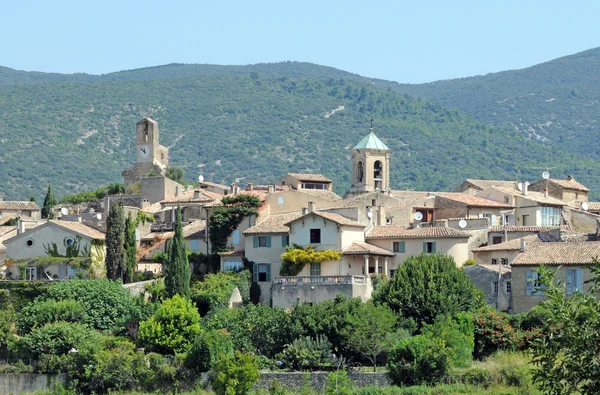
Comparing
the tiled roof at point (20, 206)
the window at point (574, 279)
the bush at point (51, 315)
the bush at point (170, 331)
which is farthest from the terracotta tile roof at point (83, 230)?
the tiled roof at point (20, 206)

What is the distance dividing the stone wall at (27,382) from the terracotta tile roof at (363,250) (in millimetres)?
15167

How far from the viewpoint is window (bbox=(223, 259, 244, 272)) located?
230 feet

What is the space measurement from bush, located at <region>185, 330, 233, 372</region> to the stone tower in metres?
51.0

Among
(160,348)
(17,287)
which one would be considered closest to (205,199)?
(17,287)

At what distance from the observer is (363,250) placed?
67.1m

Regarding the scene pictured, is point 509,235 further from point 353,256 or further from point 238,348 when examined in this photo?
point 238,348

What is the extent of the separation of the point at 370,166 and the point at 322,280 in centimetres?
2656

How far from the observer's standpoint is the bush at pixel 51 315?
2566 inches

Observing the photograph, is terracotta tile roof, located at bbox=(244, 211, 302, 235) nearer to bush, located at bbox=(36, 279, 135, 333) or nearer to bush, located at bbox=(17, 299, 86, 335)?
bush, located at bbox=(36, 279, 135, 333)

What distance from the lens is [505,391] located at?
54438 mm

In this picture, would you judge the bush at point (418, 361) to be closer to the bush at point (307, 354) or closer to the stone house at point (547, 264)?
the bush at point (307, 354)

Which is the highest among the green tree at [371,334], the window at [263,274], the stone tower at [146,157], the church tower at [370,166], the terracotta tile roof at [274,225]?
the stone tower at [146,157]

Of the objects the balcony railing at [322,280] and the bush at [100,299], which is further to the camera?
the bush at [100,299]

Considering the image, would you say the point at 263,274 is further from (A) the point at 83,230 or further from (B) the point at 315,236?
(A) the point at 83,230
